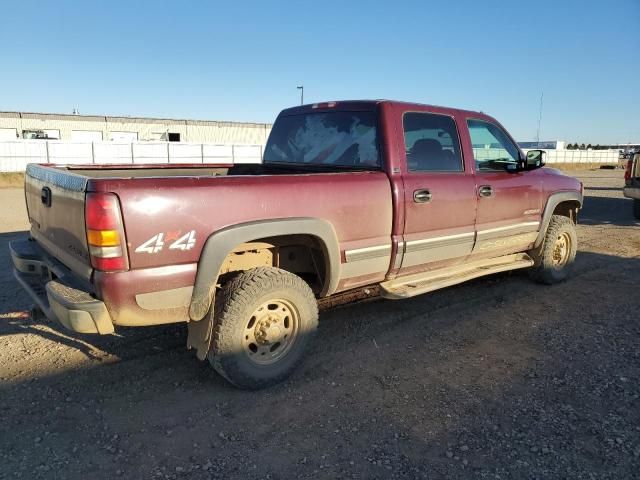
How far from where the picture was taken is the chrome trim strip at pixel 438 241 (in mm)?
4177

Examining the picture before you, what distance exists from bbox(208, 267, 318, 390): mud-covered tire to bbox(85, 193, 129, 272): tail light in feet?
2.49

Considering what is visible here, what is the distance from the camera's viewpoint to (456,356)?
13.1ft

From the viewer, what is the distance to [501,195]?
4953 mm

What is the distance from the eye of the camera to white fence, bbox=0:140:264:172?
23.9 metres

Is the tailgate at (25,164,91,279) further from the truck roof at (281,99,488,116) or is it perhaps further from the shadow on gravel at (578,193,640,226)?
the shadow on gravel at (578,193,640,226)

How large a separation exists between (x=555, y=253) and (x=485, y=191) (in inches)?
79.0

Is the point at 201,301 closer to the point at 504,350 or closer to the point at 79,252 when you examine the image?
the point at 79,252

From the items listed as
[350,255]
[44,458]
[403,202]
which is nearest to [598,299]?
[403,202]

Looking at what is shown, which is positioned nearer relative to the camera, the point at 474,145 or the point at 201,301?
the point at 201,301

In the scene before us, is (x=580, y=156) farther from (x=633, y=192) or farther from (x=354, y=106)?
(x=354, y=106)

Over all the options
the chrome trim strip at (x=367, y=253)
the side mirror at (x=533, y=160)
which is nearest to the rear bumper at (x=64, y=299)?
the chrome trim strip at (x=367, y=253)

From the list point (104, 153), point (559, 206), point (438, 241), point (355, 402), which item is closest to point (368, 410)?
point (355, 402)

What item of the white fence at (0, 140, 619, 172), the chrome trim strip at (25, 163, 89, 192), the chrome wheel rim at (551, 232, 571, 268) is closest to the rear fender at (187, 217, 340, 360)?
the chrome trim strip at (25, 163, 89, 192)

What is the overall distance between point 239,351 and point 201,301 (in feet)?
1.52
